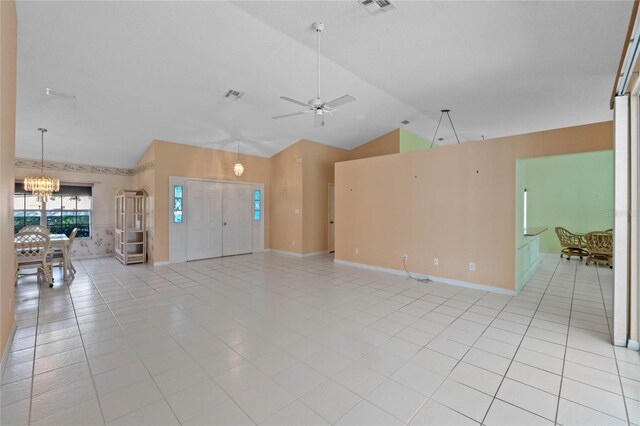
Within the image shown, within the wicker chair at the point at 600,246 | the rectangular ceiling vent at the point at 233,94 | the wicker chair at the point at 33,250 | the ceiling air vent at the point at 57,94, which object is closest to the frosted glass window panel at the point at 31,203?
the wicker chair at the point at 33,250

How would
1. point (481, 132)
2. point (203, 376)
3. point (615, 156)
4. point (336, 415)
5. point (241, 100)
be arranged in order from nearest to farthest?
point (336, 415) → point (203, 376) → point (615, 156) → point (241, 100) → point (481, 132)

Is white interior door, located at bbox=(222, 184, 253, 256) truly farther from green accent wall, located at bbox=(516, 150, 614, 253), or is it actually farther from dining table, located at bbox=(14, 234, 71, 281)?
green accent wall, located at bbox=(516, 150, 614, 253)

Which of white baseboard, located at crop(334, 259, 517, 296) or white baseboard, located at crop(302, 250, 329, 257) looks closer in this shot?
white baseboard, located at crop(334, 259, 517, 296)

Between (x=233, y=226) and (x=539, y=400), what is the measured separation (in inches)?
284

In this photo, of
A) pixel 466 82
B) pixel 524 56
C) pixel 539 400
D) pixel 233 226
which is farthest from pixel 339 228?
pixel 539 400

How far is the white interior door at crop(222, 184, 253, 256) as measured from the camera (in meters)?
7.80

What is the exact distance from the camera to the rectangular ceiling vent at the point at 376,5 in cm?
293

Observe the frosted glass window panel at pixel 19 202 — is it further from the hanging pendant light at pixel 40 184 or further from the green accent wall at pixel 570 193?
the green accent wall at pixel 570 193

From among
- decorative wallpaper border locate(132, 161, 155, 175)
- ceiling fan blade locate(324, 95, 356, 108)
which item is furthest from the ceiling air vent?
ceiling fan blade locate(324, 95, 356, 108)

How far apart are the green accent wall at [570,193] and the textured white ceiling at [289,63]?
1.79 m

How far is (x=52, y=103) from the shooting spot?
4730 millimetres

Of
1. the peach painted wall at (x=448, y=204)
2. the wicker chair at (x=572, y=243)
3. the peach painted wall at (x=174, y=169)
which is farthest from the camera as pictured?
the wicker chair at (x=572, y=243)

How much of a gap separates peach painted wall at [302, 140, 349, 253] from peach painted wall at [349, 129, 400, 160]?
2.06 feet

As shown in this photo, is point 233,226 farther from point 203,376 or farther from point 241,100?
point 203,376
